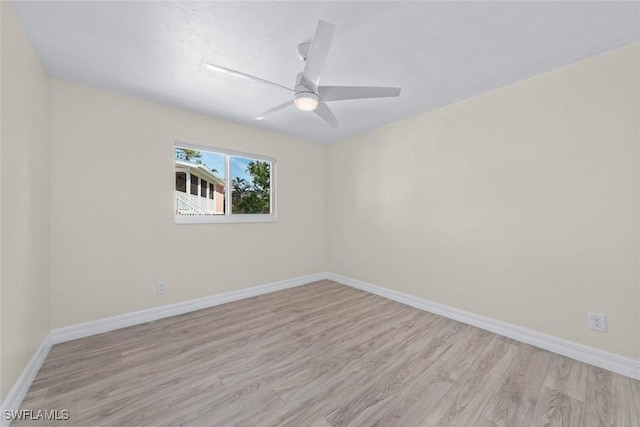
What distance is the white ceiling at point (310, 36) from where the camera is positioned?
57.9 inches

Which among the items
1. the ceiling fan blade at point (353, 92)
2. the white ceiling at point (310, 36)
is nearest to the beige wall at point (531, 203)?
the white ceiling at point (310, 36)

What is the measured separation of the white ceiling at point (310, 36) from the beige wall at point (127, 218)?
0.32 m

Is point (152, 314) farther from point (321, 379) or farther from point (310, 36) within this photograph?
point (310, 36)

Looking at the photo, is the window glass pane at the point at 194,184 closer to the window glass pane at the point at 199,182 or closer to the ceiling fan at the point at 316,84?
the window glass pane at the point at 199,182

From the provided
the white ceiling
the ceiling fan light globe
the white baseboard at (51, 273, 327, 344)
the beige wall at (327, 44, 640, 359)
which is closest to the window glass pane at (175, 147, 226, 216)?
the white ceiling

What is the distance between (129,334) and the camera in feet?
7.64

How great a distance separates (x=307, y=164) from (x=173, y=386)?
3224mm

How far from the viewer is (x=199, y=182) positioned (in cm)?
312

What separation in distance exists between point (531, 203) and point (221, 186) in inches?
134

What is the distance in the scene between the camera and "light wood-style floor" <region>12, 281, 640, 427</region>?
4.63 ft

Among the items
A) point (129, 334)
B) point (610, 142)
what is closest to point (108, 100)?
point (129, 334)

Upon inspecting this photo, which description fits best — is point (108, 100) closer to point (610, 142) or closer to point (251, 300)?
point (251, 300)

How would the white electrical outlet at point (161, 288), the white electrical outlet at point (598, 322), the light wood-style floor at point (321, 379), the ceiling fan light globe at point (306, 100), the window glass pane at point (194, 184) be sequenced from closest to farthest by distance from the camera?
1. the light wood-style floor at point (321, 379)
2. the ceiling fan light globe at point (306, 100)
3. the white electrical outlet at point (598, 322)
4. the white electrical outlet at point (161, 288)
5. the window glass pane at point (194, 184)

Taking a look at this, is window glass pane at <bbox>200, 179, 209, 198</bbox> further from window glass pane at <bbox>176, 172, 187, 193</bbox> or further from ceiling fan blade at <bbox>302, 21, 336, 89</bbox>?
ceiling fan blade at <bbox>302, 21, 336, 89</bbox>
